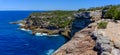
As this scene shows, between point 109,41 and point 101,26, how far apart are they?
567cm

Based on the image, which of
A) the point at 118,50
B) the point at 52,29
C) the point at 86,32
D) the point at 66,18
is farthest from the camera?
the point at 66,18

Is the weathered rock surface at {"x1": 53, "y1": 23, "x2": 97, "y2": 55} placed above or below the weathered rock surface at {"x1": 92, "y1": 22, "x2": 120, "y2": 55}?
below

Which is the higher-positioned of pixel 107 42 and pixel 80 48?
pixel 107 42

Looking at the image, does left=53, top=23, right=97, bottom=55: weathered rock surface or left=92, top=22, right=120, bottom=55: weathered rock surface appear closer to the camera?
left=92, top=22, right=120, bottom=55: weathered rock surface

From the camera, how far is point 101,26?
88.0 feet

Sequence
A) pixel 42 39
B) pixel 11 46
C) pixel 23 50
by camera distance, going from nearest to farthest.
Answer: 1. pixel 23 50
2. pixel 11 46
3. pixel 42 39

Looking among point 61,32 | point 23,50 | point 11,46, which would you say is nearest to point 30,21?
point 61,32

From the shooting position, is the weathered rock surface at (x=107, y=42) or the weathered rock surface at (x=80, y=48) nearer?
the weathered rock surface at (x=107, y=42)

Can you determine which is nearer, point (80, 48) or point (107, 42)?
point (107, 42)

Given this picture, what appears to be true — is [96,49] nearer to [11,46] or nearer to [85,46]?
[85,46]

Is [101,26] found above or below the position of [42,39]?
above

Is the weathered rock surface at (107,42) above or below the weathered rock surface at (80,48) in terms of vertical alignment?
above

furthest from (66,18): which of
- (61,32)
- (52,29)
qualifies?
(61,32)

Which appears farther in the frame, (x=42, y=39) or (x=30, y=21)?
(x=30, y=21)
